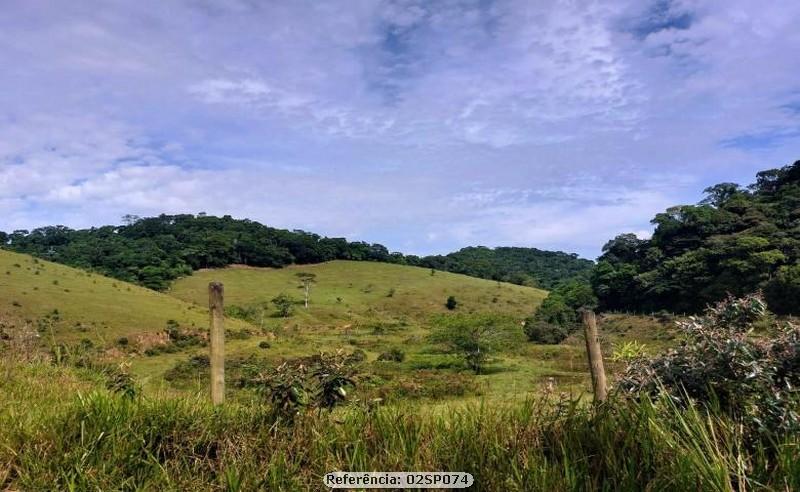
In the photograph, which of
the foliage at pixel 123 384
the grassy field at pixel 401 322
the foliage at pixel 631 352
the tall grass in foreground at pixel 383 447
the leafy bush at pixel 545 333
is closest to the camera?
the tall grass in foreground at pixel 383 447

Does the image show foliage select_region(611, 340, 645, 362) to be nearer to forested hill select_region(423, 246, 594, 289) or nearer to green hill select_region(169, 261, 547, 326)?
green hill select_region(169, 261, 547, 326)

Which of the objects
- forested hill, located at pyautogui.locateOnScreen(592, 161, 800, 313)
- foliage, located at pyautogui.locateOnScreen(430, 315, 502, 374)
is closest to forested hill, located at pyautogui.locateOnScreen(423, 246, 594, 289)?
forested hill, located at pyautogui.locateOnScreen(592, 161, 800, 313)

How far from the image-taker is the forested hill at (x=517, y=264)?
12762 centimetres

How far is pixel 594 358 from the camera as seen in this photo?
557 cm

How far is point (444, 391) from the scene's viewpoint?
1073 inches

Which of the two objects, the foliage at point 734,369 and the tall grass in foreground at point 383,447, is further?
the foliage at point 734,369

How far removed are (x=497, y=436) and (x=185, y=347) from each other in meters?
45.5

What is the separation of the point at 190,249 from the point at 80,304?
49.4 metres

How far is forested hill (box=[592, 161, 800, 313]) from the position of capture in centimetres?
5347

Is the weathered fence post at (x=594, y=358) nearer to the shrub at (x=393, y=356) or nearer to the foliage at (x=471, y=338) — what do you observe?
the foliage at (x=471, y=338)

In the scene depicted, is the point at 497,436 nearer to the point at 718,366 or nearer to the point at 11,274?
the point at 718,366

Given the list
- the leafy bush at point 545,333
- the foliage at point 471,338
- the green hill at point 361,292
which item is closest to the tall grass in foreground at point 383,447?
the foliage at point 471,338

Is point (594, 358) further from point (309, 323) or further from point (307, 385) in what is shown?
point (309, 323)

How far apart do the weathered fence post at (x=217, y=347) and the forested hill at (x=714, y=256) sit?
1960 inches
